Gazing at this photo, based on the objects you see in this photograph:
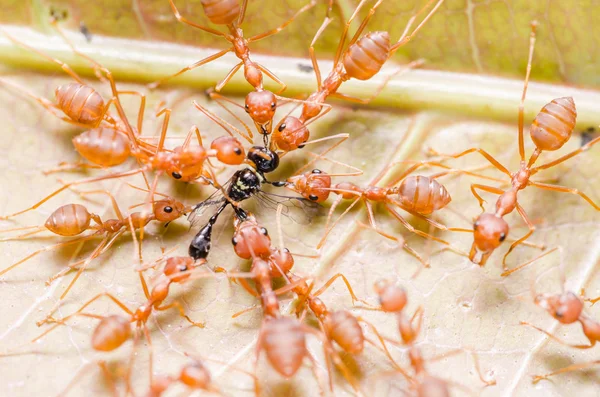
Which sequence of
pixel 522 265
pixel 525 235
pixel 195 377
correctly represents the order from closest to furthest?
pixel 195 377, pixel 522 265, pixel 525 235

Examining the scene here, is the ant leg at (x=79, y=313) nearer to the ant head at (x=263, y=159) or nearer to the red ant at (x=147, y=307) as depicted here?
the red ant at (x=147, y=307)

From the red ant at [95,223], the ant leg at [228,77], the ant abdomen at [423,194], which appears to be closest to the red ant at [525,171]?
the ant abdomen at [423,194]

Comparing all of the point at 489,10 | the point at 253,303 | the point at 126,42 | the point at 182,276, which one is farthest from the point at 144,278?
the point at 489,10

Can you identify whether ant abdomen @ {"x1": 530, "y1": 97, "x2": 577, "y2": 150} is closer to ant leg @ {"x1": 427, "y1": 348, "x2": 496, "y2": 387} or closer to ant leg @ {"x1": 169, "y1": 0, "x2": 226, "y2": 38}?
ant leg @ {"x1": 427, "y1": 348, "x2": 496, "y2": 387}

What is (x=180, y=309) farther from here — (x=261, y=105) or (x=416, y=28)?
(x=416, y=28)

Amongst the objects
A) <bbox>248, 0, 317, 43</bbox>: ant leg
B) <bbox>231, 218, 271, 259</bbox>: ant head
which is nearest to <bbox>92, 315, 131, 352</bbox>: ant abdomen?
<bbox>231, 218, 271, 259</bbox>: ant head

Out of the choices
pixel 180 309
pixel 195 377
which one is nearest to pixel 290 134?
pixel 180 309
